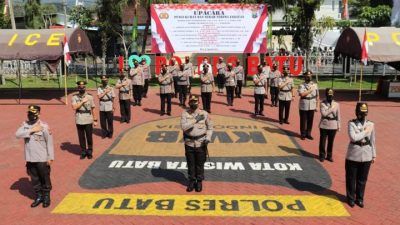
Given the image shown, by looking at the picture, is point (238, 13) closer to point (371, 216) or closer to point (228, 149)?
point (228, 149)

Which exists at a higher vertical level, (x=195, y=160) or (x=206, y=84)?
(x=206, y=84)

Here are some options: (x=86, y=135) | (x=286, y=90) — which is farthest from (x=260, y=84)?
(x=86, y=135)

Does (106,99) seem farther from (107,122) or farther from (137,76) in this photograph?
(137,76)

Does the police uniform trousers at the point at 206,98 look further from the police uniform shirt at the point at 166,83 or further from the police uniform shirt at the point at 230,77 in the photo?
the police uniform shirt at the point at 230,77

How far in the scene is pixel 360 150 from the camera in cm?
768

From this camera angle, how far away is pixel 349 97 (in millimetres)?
21500

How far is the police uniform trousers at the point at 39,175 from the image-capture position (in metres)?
7.81

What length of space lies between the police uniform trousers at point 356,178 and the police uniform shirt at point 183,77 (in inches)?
394

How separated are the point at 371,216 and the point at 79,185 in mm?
5917

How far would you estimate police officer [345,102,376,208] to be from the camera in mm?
7684

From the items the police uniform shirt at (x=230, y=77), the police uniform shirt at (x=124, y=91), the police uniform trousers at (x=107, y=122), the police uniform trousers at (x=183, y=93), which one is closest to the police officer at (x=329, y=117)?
the police uniform trousers at (x=107, y=122)

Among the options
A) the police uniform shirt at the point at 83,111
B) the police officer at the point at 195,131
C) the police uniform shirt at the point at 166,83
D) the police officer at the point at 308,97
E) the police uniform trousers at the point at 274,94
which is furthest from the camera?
the police uniform trousers at the point at 274,94

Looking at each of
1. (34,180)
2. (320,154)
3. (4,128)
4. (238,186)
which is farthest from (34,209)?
(4,128)

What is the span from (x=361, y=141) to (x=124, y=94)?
8927mm
